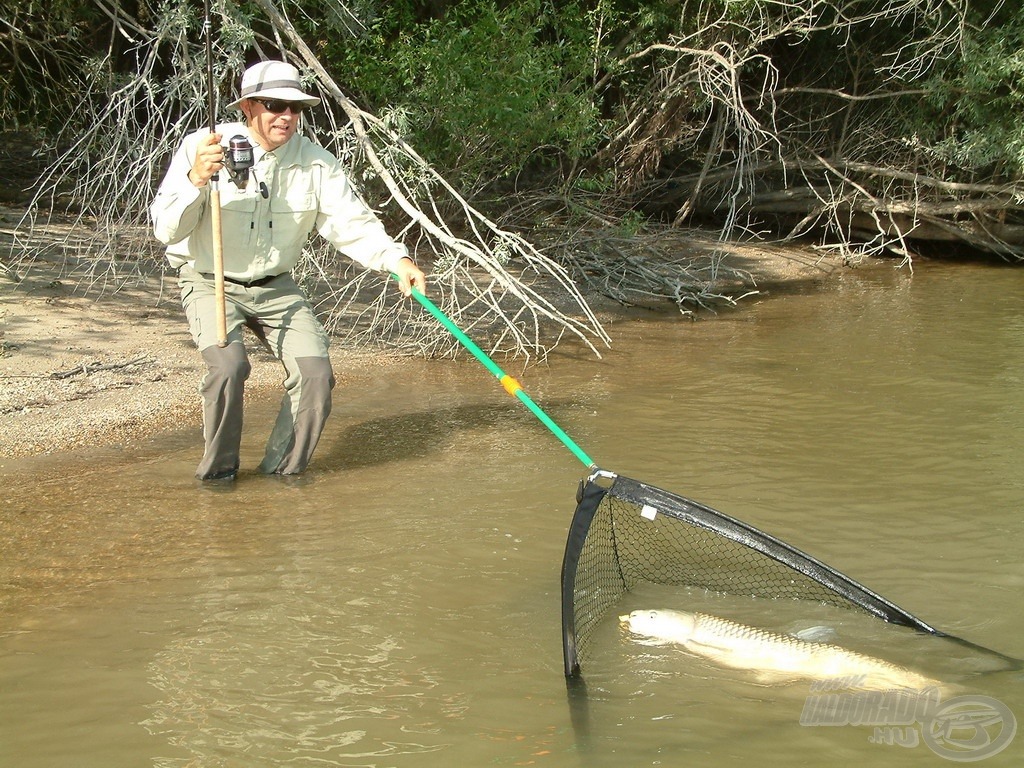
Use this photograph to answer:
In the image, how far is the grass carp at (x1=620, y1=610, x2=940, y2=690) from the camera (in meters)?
3.60

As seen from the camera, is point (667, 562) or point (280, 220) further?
point (280, 220)

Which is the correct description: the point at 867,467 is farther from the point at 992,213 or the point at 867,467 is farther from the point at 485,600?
the point at 992,213

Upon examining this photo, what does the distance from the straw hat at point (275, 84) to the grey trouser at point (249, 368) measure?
91cm

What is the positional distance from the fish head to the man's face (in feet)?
8.89

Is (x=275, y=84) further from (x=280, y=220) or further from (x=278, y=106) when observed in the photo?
(x=280, y=220)

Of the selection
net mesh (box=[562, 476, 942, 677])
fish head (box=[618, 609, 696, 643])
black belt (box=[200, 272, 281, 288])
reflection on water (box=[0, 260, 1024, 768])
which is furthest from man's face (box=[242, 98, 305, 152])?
fish head (box=[618, 609, 696, 643])

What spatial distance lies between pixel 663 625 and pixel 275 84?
2.91m

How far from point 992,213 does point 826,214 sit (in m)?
1.98

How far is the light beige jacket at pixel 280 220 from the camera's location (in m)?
5.21

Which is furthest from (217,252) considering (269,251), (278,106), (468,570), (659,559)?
(659,559)

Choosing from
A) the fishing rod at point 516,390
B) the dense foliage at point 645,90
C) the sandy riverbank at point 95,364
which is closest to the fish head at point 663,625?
the fishing rod at point 516,390

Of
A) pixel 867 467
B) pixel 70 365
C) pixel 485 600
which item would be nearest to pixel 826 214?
pixel 867 467

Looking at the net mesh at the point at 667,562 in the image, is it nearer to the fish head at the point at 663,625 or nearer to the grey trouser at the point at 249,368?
the fish head at the point at 663,625

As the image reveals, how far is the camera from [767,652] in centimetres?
372
